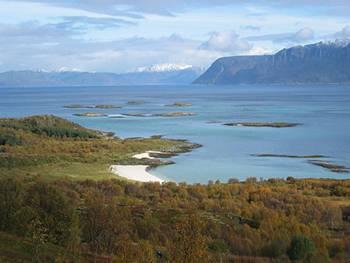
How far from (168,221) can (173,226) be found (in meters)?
1.75

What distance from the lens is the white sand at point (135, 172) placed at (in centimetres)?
4184

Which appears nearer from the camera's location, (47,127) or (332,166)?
(332,166)

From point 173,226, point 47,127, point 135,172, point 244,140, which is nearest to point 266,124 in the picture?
point 244,140

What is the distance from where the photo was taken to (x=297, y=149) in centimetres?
5838

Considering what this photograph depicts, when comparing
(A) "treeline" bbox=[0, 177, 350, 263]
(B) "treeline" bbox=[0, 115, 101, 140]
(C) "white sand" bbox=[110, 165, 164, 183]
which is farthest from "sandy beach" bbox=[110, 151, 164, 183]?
(B) "treeline" bbox=[0, 115, 101, 140]

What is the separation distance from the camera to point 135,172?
4484 centimetres

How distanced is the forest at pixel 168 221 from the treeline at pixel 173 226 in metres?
0.03

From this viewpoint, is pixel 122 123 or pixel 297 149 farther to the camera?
pixel 122 123

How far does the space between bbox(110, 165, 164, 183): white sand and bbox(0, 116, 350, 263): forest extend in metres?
1.95

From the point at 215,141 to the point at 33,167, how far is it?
27.0 metres

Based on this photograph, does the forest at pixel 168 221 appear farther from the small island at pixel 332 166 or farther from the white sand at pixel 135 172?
the small island at pixel 332 166

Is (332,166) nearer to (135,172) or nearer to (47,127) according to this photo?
(135,172)

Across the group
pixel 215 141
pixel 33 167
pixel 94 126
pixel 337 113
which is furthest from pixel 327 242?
pixel 337 113

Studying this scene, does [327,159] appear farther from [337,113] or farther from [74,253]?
[337,113]
